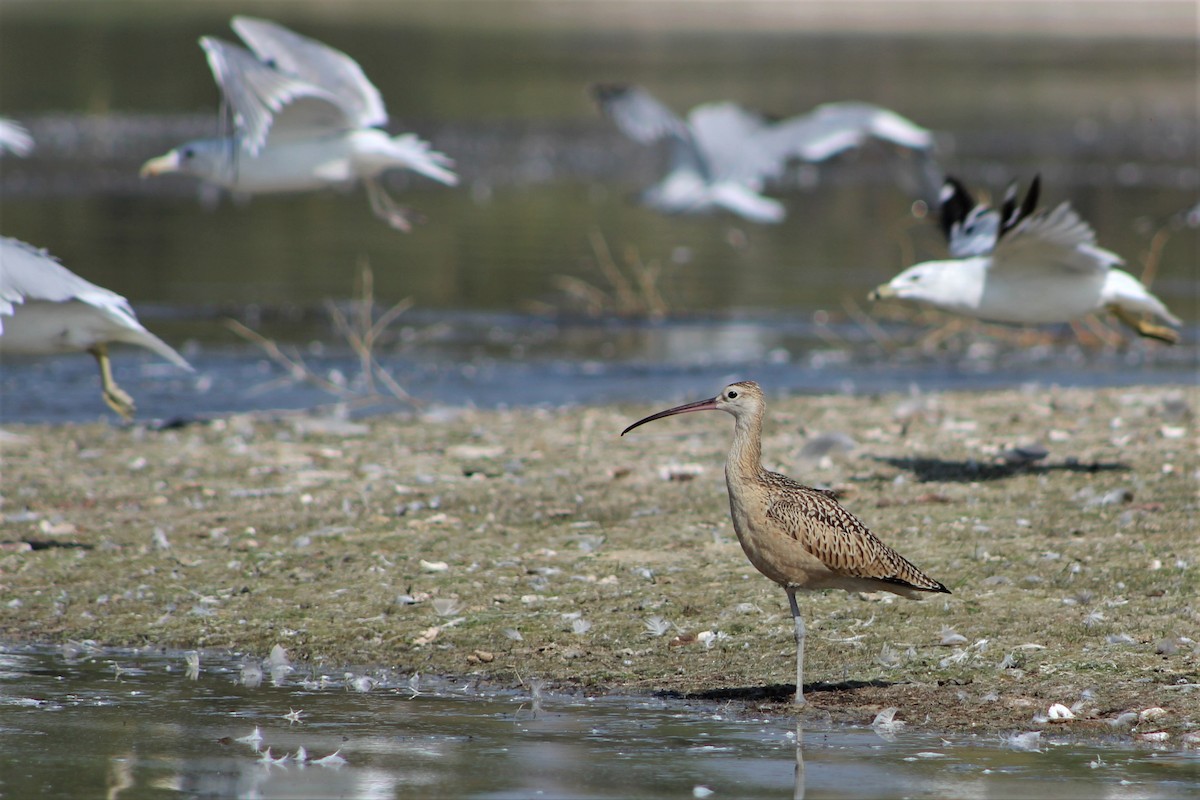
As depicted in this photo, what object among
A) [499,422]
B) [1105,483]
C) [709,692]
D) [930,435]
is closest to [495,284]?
[499,422]

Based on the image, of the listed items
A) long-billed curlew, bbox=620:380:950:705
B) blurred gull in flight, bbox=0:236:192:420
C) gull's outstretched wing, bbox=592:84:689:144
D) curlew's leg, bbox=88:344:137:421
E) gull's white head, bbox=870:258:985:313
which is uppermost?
gull's outstretched wing, bbox=592:84:689:144

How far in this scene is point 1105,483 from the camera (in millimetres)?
9609

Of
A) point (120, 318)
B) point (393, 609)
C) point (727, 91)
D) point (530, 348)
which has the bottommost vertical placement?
point (393, 609)

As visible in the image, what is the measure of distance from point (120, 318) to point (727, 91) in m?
38.1

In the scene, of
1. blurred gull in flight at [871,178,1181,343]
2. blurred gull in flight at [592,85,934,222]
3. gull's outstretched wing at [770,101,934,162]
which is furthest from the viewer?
blurred gull in flight at [592,85,934,222]

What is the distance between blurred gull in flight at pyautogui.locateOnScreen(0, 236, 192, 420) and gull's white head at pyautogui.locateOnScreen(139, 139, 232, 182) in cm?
246

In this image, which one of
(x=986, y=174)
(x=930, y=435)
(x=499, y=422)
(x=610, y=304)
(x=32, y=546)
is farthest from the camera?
(x=986, y=174)

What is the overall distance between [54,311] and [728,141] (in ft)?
27.6

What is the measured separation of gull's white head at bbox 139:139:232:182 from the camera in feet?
40.2

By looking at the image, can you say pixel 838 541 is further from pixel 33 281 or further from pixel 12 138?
pixel 12 138

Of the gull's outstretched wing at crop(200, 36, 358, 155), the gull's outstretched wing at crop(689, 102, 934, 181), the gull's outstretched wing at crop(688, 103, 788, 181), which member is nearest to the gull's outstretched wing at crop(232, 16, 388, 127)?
the gull's outstretched wing at crop(200, 36, 358, 155)

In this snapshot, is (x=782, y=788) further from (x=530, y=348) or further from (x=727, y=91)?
(x=727, y=91)

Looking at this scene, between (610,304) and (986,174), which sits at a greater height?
(986,174)

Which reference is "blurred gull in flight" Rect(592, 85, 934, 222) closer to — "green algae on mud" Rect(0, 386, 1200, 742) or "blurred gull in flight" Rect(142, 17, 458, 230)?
"green algae on mud" Rect(0, 386, 1200, 742)
